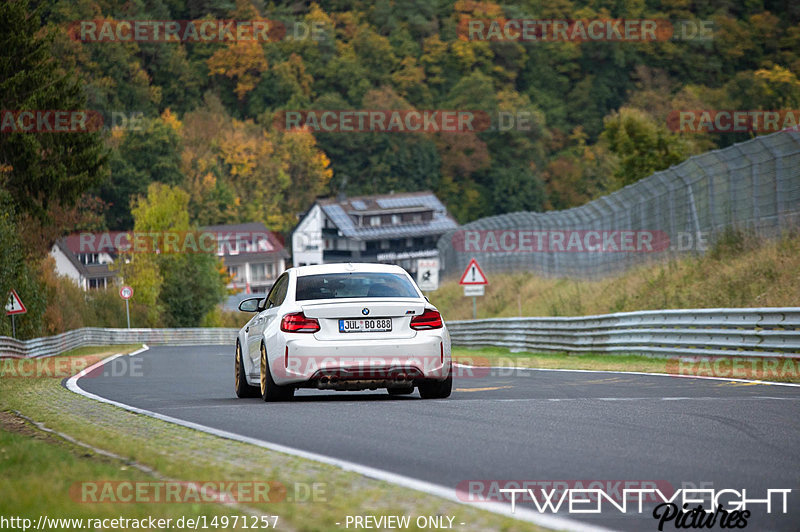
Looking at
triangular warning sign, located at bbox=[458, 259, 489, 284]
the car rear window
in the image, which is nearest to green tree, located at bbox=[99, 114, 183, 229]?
triangular warning sign, located at bbox=[458, 259, 489, 284]

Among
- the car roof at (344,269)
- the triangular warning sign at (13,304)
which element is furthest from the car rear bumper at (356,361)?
the triangular warning sign at (13,304)

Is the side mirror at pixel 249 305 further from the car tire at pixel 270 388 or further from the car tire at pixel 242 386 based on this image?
the car tire at pixel 270 388

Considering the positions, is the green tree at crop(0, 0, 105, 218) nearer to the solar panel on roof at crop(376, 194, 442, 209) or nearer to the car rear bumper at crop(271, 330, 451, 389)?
the car rear bumper at crop(271, 330, 451, 389)

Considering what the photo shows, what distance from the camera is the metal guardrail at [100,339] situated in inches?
1612

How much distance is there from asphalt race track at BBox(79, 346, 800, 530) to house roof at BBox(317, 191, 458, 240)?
4747 inches

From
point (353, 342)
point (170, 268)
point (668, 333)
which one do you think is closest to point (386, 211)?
point (170, 268)

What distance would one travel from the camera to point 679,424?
10.1m

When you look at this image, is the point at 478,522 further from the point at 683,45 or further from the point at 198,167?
the point at 683,45

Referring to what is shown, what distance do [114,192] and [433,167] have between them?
127 ft

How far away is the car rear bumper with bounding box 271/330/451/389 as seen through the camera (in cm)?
1273

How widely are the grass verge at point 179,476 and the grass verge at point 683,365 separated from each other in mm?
8389

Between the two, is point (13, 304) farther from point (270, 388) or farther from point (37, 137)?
point (270, 388)

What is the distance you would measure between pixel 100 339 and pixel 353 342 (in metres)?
58.0

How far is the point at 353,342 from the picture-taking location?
12.8 metres
